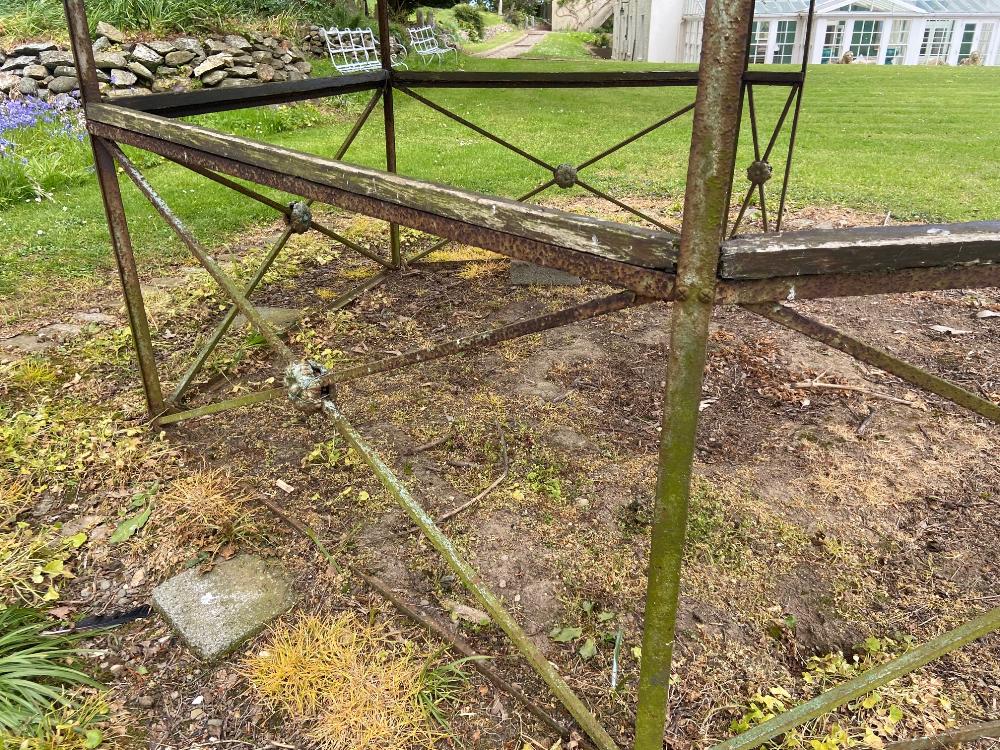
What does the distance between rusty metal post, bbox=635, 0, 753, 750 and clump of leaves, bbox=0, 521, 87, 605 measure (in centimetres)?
197

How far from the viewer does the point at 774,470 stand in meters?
2.89

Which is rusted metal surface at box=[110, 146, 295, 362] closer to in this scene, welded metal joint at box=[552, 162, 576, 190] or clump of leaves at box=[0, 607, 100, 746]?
clump of leaves at box=[0, 607, 100, 746]

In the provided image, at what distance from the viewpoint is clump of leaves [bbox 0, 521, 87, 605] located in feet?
7.47

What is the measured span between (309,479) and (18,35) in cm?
927

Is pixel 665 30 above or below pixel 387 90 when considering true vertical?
above

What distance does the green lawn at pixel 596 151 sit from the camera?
5.42m

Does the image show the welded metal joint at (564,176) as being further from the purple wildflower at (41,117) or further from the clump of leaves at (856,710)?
the purple wildflower at (41,117)

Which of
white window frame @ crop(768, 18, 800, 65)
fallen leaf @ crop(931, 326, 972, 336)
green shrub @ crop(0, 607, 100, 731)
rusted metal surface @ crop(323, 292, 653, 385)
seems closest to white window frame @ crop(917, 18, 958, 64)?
white window frame @ crop(768, 18, 800, 65)

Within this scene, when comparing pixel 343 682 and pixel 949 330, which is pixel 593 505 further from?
pixel 949 330

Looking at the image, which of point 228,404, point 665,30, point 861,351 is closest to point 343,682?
point 228,404

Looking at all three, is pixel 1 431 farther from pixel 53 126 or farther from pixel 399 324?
pixel 53 126

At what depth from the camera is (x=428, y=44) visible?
1598cm

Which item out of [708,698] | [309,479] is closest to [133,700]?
[309,479]

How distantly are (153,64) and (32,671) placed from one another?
378 inches
